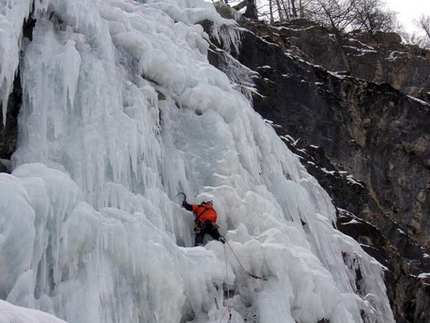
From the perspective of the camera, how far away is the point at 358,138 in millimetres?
12828

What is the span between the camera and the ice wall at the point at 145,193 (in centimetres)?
504

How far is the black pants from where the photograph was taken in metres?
6.69

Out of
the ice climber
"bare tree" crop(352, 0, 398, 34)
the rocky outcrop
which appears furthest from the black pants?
"bare tree" crop(352, 0, 398, 34)

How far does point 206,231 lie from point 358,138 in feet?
23.5

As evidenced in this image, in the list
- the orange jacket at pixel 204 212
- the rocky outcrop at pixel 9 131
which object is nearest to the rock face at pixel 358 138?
the orange jacket at pixel 204 212

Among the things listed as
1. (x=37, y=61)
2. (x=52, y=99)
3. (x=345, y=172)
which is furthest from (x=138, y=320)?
(x=345, y=172)

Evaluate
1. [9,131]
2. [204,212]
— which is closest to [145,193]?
[204,212]

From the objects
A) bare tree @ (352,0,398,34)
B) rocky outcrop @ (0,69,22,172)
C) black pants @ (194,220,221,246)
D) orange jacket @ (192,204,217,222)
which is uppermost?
bare tree @ (352,0,398,34)

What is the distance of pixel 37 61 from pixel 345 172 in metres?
7.27

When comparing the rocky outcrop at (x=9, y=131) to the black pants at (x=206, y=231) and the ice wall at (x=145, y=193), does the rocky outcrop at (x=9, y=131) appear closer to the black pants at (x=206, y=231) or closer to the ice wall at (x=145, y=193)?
the ice wall at (x=145, y=193)

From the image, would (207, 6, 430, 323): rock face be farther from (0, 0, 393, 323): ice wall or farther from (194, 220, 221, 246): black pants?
(194, 220, 221, 246): black pants

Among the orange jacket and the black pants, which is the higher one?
the orange jacket

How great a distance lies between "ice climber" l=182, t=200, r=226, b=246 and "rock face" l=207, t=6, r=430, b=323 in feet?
15.1

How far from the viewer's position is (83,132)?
254 inches
